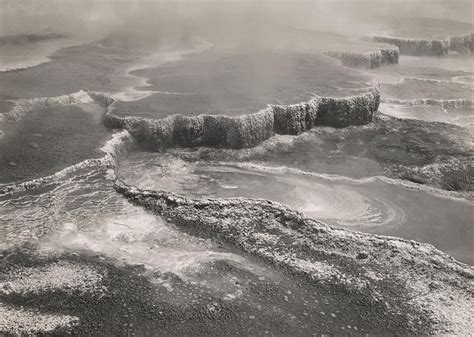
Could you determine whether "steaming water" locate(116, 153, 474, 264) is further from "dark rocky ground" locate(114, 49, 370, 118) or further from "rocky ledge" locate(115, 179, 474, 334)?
"dark rocky ground" locate(114, 49, 370, 118)

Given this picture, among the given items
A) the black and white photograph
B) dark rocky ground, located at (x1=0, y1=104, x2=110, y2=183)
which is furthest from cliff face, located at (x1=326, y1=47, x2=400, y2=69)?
dark rocky ground, located at (x1=0, y1=104, x2=110, y2=183)

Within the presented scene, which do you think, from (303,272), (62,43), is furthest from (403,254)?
(62,43)

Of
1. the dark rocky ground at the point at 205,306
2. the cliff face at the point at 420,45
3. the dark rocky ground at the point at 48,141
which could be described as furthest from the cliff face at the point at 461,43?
the dark rocky ground at the point at 205,306

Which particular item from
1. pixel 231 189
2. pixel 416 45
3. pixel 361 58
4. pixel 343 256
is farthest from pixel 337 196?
pixel 416 45

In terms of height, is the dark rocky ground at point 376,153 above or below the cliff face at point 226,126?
below

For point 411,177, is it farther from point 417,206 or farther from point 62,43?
point 62,43

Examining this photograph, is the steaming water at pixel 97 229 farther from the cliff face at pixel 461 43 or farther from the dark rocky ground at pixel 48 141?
the cliff face at pixel 461 43

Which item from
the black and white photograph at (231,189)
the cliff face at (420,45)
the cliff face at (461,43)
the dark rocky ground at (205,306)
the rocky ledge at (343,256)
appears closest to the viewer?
the dark rocky ground at (205,306)
